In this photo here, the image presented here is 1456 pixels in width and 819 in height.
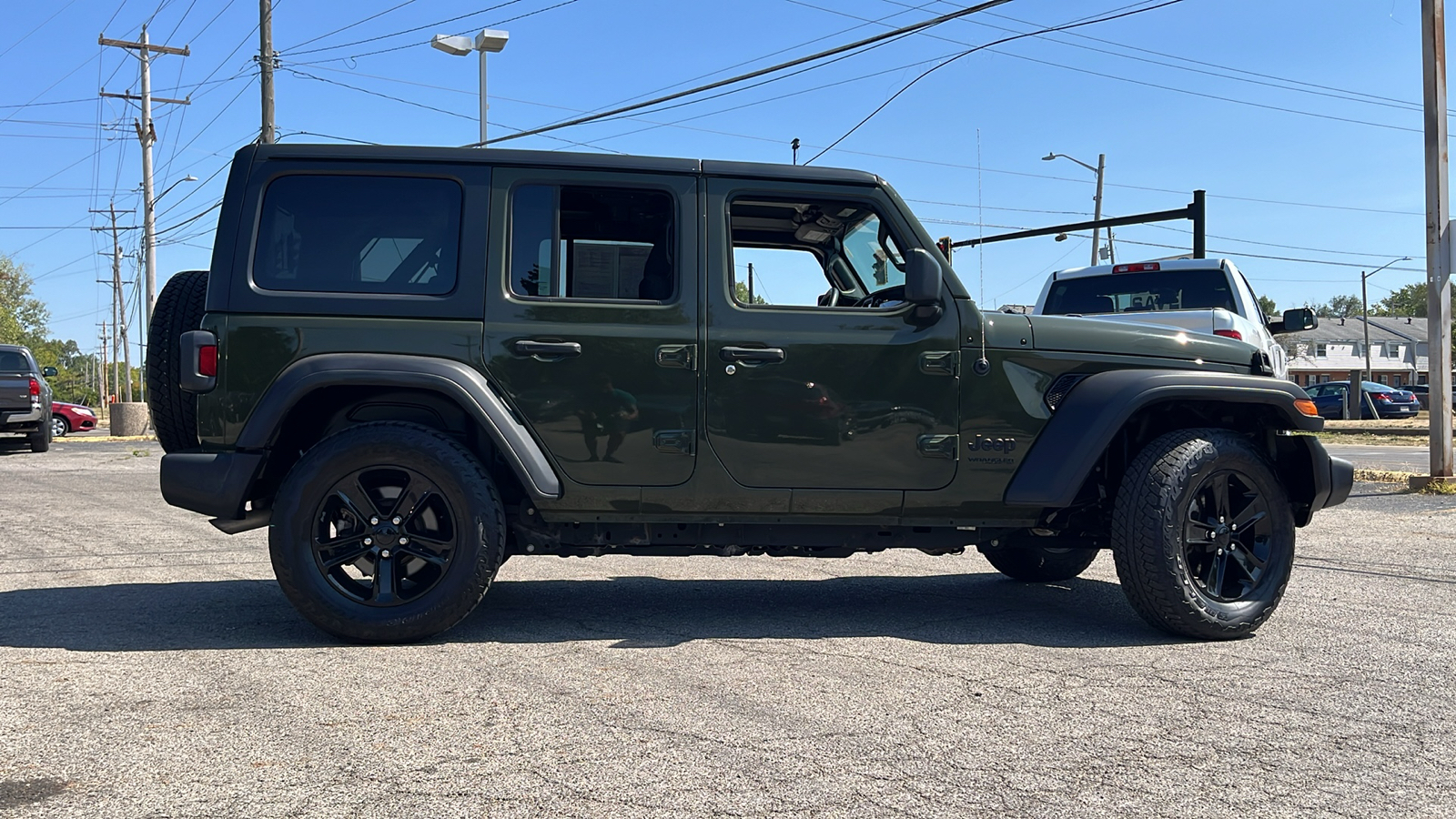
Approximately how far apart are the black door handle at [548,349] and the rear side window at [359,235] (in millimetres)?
400

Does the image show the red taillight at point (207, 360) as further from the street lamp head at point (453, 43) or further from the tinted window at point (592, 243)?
the street lamp head at point (453, 43)

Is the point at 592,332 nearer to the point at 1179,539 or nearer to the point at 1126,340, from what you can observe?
the point at 1126,340

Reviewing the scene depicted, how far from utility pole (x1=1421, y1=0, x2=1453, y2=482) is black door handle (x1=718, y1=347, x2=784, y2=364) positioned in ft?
32.7

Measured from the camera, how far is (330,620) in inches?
175

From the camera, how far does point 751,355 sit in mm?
4629

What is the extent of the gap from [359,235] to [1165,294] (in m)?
8.54

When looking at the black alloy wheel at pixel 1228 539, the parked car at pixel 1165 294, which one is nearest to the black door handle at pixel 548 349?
the black alloy wheel at pixel 1228 539

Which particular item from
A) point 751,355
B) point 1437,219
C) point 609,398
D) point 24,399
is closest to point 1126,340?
point 751,355

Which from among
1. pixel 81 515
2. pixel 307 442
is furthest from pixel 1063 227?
pixel 307 442

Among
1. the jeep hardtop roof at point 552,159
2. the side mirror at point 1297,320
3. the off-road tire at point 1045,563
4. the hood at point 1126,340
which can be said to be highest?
the jeep hardtop roof at point 552,159

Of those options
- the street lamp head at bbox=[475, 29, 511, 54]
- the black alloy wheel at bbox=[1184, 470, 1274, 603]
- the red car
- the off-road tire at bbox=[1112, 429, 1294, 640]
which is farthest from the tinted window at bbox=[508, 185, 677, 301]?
the red car

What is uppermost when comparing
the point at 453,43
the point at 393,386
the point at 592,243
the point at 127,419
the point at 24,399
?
the point at 453,43

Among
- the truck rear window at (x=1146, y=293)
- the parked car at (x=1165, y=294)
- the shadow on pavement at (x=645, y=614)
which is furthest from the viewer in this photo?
the truck rear window at (x=1146, y=293)

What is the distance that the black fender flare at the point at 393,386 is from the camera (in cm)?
439
